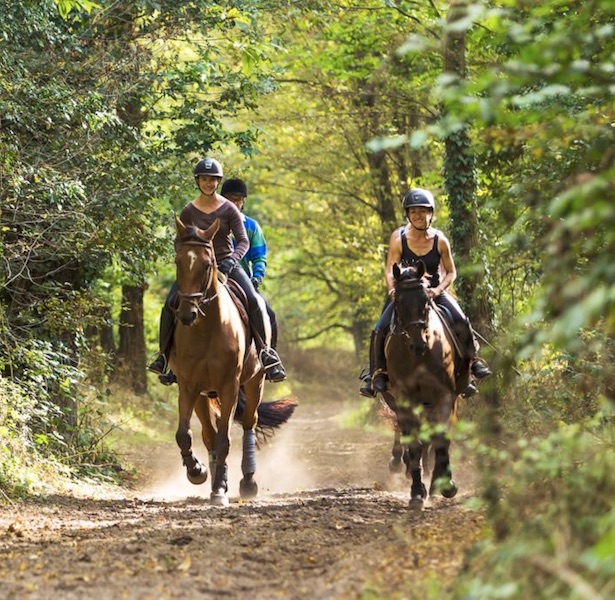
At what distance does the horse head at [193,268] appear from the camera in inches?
422

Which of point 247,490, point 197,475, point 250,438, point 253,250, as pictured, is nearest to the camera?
point 197,475

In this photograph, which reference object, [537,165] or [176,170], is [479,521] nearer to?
[537,165]

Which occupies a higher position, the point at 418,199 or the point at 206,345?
the point at 418,199

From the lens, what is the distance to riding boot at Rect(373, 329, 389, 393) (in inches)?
463

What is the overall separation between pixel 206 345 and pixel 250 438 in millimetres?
2354

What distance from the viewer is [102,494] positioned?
13.5 meters

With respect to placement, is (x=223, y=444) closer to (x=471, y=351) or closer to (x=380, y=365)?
(x=380, y=365)

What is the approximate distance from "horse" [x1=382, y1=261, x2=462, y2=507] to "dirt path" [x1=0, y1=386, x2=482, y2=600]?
47 cm

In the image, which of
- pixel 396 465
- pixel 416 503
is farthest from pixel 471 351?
pixel 396 465

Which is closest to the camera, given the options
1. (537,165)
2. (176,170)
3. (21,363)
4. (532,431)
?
(532,431)

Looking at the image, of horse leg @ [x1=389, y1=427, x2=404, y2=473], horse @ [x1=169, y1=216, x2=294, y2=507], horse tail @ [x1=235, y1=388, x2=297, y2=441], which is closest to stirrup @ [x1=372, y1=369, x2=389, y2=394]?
horse @ [x1=169, y1=216, x2=294, y2=507]

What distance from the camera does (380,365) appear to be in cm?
1181

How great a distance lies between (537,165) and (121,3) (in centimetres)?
657

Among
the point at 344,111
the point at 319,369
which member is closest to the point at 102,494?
the point at 344,111
